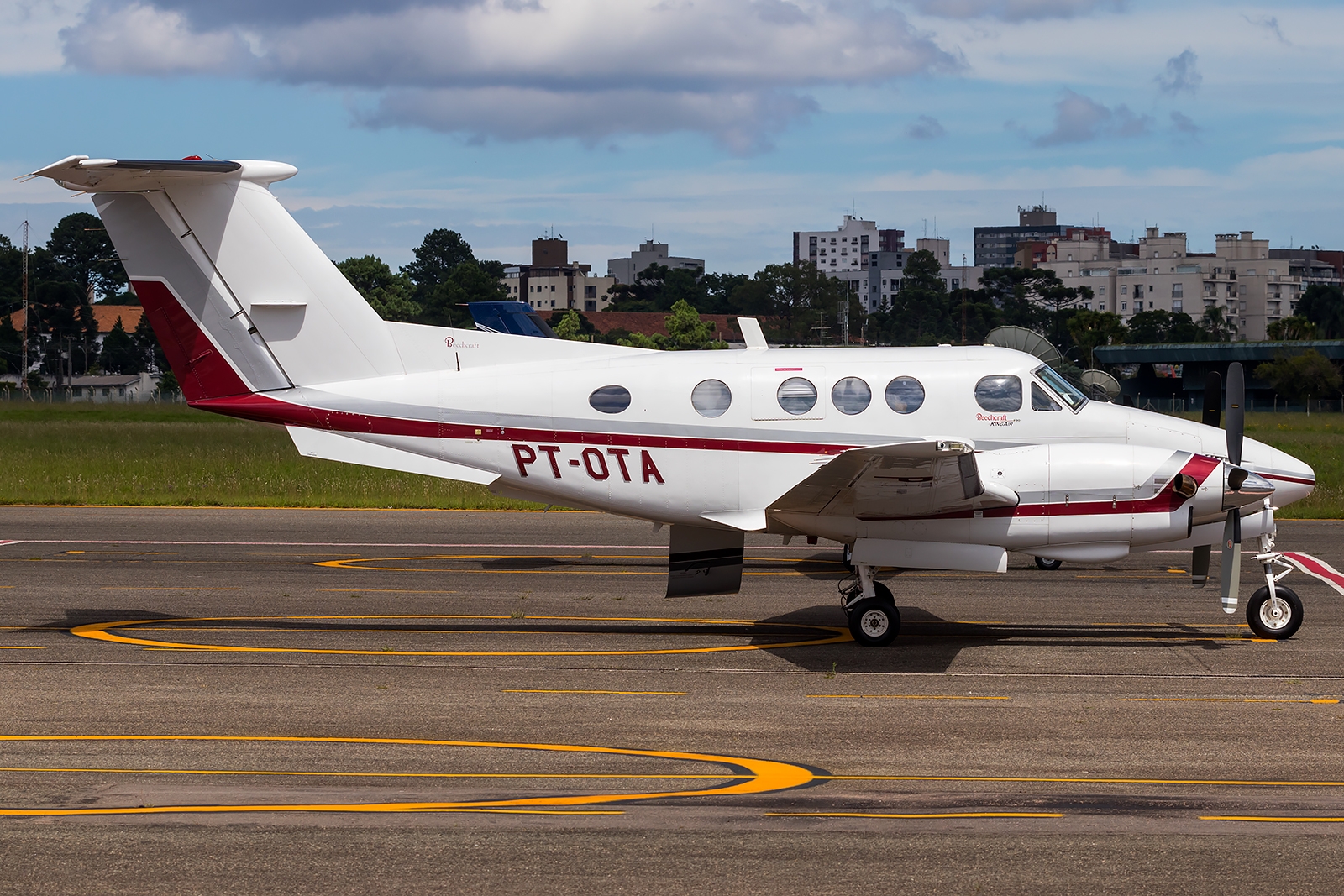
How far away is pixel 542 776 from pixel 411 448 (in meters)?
5.76

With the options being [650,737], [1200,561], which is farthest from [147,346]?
[650,737]

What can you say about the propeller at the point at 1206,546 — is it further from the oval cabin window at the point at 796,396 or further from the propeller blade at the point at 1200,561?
the oval cabin window at the point at 796,396

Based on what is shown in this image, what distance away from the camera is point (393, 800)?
8250 millimetres

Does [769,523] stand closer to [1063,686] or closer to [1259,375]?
[1063,686]

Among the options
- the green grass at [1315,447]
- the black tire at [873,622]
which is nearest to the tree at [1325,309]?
the green grass at [1315,447]

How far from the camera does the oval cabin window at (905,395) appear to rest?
13.4 m

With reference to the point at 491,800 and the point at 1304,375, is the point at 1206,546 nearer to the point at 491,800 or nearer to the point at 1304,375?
the point at 491,800

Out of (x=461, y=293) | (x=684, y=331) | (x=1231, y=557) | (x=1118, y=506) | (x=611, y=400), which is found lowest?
(x=1231, y=557)

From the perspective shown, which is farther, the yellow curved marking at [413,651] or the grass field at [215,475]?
the grass field at [215,475]

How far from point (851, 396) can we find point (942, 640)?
2845 millimetres

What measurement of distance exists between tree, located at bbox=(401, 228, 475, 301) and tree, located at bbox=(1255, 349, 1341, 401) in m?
126

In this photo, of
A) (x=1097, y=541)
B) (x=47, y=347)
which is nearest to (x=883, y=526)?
(x=1097, y=541)

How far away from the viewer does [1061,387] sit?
44.7 ft

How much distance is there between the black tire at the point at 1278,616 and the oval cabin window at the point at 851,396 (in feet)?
15.5
